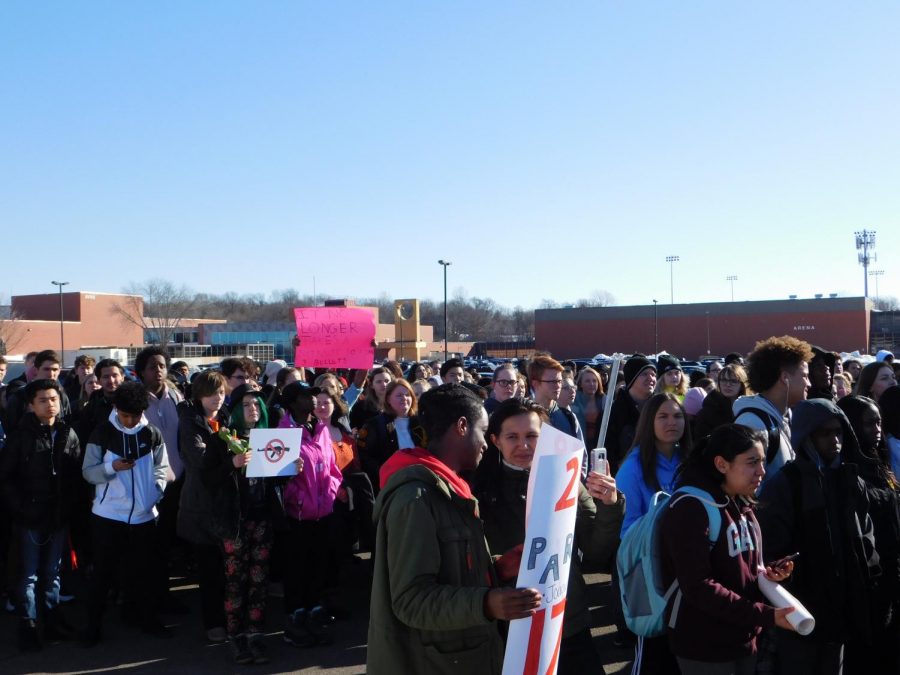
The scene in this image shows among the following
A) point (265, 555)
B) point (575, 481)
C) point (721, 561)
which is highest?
point (575, 481)

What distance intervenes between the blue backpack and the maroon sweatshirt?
0.11 ft

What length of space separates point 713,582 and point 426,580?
138 cm

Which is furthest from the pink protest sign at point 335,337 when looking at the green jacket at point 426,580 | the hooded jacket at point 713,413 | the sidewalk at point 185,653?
the green jacket at point 426,580

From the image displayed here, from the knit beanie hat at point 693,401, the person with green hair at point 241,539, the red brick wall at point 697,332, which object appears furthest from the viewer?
the red brick wall at point 697,332

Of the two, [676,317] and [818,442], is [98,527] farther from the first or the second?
[676,317]

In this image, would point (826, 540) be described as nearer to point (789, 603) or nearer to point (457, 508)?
point (789, 603)

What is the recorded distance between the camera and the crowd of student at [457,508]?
113 inches

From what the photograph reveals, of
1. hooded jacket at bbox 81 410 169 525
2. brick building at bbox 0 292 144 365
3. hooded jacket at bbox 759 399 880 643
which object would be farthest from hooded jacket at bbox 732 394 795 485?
brick building at bbox 0 292 144 365

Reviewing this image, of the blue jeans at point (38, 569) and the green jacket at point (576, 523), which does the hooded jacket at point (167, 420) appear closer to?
the blue jeans at point (38, 569)

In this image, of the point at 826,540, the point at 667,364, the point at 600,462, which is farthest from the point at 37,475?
the point at 667,364

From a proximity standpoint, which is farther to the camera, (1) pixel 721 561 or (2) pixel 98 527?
(2) pixel 98 527

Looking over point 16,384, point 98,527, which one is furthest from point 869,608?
point 16,384

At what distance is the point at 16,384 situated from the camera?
9289mm

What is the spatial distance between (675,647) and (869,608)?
128 centimetres
